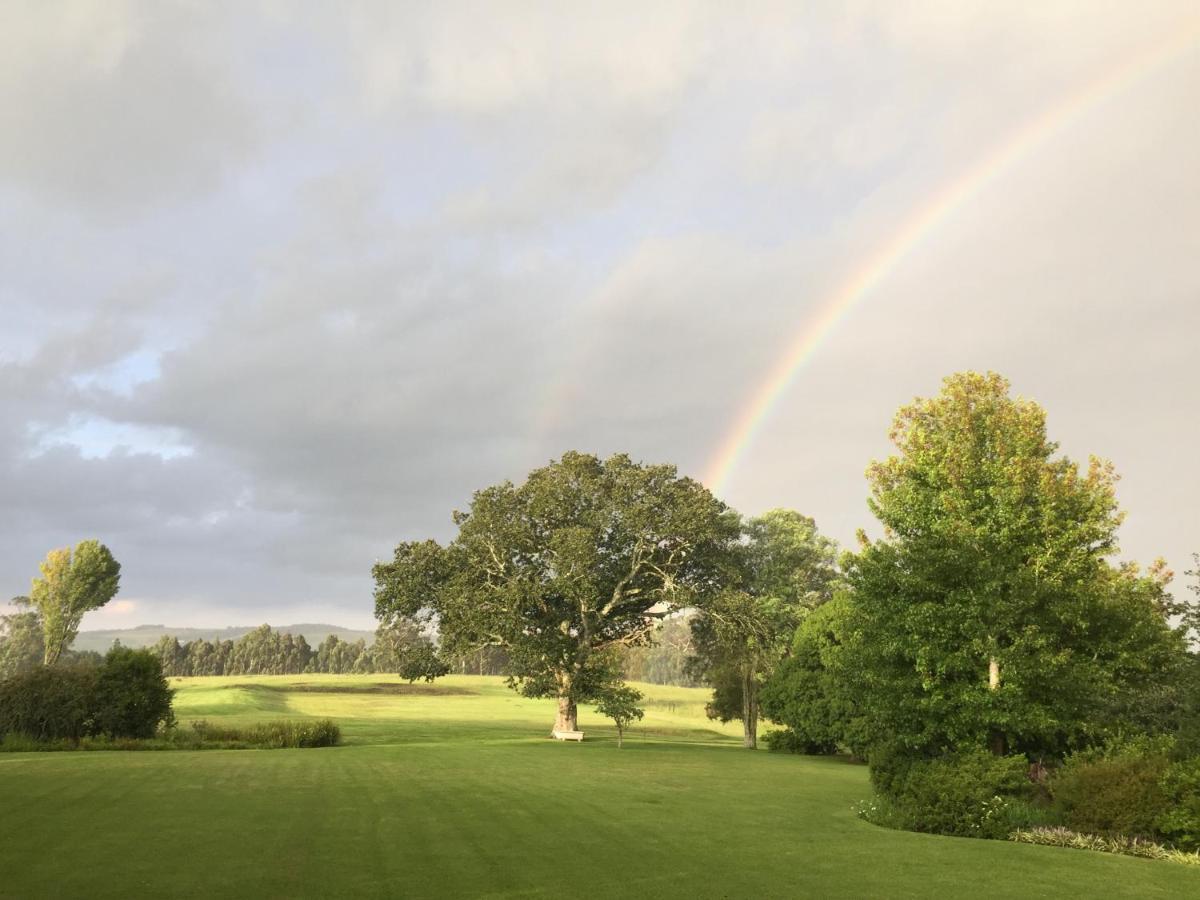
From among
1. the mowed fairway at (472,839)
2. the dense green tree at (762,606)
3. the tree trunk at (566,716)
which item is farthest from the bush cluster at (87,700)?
the dense green tree at (762,606)

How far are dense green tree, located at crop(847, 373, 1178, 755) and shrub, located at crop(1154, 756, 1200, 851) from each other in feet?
21.9

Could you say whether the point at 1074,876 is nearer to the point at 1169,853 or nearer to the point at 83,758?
the point at 1169,853

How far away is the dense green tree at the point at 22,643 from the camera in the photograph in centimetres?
15325

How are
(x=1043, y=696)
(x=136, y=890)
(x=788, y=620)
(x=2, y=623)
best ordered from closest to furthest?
(x=136, y=890)
(x=1043, y=696)
(x=788, y=620)
(x=2, y=623)

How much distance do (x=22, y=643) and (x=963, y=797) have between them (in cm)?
18846

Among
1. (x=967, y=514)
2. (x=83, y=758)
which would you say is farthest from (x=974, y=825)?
(x=83, y=758)

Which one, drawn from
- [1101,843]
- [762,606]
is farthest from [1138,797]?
[762,606]

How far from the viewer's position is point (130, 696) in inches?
1672

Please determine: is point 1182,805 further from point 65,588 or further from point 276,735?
point 65,588

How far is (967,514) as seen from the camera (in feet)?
93.7

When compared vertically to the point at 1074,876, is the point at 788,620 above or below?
above

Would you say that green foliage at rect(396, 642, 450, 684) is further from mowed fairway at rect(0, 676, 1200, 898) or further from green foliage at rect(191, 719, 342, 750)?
mowed fairway at rect(0, 676, 1200, 898)

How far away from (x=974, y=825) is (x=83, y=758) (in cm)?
3232

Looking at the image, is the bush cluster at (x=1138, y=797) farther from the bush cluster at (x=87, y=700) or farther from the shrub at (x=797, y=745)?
the bush cluster at (x=87, y=700)
